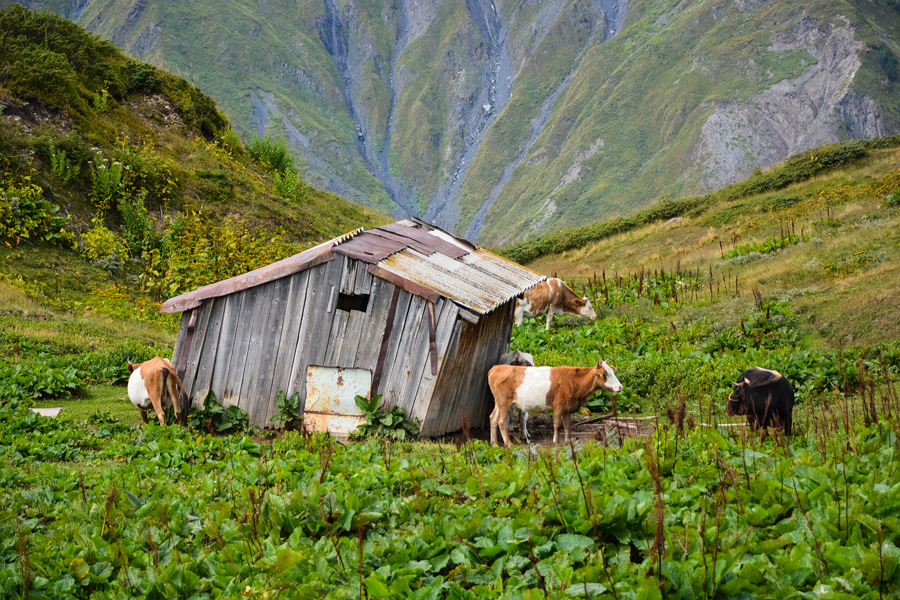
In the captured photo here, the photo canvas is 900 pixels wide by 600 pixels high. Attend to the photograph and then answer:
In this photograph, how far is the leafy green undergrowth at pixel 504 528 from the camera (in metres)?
4.53

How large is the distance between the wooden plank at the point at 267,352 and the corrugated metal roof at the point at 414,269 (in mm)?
353

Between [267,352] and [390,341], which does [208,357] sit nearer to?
[267,352]

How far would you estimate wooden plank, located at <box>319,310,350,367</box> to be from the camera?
41.2 feet

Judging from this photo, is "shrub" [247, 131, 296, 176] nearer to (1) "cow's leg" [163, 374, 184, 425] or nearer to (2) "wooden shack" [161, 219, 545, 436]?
(2) "wooden shack" [161, 219, 545, 436]

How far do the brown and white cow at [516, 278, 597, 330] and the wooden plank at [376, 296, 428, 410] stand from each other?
10.2 metres

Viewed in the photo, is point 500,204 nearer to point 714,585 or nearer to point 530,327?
point 530,327

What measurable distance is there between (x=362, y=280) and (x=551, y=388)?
409 cm

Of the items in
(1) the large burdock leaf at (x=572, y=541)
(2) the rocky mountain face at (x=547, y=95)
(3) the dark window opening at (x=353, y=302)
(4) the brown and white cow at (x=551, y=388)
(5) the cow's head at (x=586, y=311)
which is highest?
(2) the rocky mountain face at (x=547, y=95)

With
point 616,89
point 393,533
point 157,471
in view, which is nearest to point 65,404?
point 157,471

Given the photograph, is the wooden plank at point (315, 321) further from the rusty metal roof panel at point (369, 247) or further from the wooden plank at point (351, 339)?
the wooden plank at point (351, 339)

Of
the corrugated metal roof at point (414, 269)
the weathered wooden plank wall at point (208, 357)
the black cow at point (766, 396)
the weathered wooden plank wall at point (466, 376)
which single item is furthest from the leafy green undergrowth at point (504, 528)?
the weathered wooden plank wall at point (208, 357)

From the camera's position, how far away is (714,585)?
4.28m

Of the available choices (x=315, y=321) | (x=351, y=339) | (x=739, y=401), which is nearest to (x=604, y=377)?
(x=739, y=401)

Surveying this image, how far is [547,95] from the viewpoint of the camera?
17200cm
